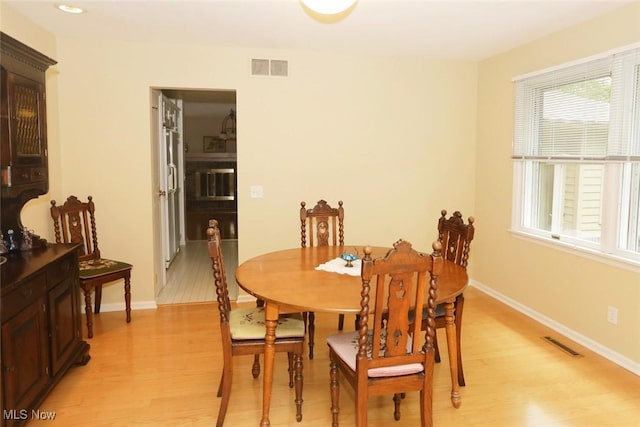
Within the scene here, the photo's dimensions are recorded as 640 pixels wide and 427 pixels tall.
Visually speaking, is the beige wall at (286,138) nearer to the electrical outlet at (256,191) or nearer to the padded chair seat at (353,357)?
the electrical outlet at (256,191)

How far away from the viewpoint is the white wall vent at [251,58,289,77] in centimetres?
417

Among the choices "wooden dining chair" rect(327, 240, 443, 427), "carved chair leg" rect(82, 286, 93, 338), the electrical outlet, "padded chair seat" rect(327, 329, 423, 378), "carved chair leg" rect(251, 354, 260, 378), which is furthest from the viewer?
the electrical outlet

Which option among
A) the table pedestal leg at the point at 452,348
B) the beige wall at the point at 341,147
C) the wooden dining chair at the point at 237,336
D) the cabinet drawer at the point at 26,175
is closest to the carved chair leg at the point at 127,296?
the beige wall at the point at 341,147

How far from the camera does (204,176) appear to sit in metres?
8.21

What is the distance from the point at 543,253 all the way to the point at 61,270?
11.8 feet

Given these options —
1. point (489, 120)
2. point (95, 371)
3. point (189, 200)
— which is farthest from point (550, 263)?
point (189, 200)

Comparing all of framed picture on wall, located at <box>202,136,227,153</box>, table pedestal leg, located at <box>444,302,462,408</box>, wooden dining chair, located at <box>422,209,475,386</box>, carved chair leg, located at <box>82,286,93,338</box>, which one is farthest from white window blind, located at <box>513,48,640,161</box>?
framed picture on wall, located at <box>202,136,227,153</box>

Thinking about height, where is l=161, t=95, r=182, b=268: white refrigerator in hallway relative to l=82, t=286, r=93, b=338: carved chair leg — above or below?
above

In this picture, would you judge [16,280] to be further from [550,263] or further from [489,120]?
[489,120]

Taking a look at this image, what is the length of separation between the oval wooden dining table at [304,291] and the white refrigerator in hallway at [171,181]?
9.32ft

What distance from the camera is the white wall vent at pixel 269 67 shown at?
4.17m

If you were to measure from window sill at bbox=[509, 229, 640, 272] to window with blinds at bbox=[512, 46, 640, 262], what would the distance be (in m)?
0.04

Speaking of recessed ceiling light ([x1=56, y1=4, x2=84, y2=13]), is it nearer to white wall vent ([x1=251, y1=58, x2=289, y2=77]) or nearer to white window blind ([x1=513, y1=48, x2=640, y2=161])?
white wall vent ([x1=251, y1=58, x2=289, y2=77])

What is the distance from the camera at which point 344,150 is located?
4.46 meters
